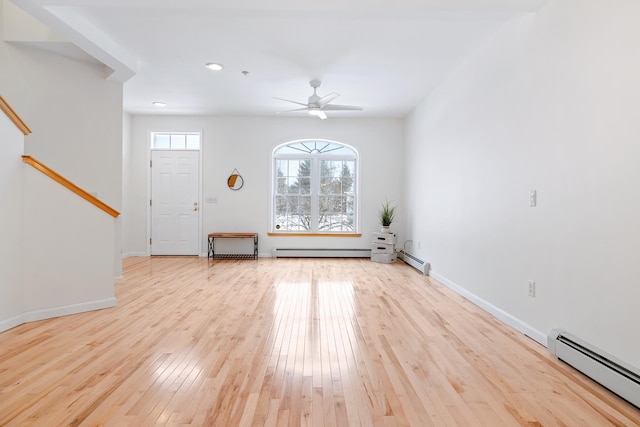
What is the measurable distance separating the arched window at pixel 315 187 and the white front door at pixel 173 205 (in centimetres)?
164

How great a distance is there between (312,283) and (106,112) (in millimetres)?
3476

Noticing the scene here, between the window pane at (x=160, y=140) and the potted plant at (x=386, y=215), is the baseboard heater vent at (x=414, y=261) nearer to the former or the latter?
the potted plant at (x=386, y=215)

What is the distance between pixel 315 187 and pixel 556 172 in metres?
4.82

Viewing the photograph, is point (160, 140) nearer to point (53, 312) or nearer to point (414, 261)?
point (53, 312)

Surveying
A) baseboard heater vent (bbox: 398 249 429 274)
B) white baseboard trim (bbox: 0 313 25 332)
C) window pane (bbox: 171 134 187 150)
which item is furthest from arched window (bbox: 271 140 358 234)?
white baseboard trim (bbox: 0 313 25 332)

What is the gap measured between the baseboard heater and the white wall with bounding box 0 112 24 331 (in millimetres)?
4092

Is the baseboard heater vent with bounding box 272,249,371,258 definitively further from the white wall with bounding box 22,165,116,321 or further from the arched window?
the white wall with bounding box 22,165,116,321

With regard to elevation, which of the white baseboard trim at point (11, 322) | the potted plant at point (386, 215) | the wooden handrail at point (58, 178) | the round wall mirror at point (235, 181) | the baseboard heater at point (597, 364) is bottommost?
the white baseboard trim at point (11, 322)

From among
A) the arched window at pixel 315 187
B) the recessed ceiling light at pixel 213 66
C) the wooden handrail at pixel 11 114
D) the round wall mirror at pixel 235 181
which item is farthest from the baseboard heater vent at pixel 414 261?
the wooden handrail at pixel 11 114

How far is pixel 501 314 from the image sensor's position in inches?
120

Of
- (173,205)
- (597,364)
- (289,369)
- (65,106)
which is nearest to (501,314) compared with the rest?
(597,364)

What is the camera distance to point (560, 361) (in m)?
2.21

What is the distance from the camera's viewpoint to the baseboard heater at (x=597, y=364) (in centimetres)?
171

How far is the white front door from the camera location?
6.64m
